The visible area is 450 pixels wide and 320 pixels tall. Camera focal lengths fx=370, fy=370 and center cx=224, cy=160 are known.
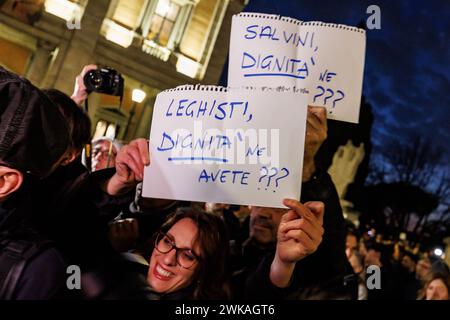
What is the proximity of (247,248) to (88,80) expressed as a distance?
→ 3.97 ft

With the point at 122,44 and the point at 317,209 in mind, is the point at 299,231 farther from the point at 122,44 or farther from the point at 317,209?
the point at 122,44

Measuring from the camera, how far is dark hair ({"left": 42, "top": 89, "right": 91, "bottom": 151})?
5.66 feet

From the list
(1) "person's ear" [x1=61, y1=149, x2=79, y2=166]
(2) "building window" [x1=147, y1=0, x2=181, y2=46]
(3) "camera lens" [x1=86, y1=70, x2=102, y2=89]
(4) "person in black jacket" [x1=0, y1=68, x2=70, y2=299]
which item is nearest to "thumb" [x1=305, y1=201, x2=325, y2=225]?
(4) "person in black jacket" [x1=0, y1=68, x2=70, y2=299]

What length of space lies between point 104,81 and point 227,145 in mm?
914

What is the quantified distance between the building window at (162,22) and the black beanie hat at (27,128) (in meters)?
9.14

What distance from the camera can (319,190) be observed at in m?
1.55

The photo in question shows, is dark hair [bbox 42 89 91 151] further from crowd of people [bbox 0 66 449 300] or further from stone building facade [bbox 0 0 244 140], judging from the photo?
stone building facade [bbox 0 0 244 140]

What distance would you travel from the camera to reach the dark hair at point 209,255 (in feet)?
4.90

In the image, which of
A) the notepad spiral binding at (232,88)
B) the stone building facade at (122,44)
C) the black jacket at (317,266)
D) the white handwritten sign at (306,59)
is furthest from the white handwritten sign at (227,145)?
the stone building facade at (122,44)

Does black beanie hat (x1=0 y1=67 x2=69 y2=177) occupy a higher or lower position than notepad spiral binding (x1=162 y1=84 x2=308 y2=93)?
lower

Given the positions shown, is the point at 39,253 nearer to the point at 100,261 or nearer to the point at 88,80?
the point at 100,261

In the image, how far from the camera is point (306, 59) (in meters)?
1.48

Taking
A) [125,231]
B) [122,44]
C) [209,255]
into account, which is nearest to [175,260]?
[209,255]

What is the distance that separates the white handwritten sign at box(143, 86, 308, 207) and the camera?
0.60 meters
